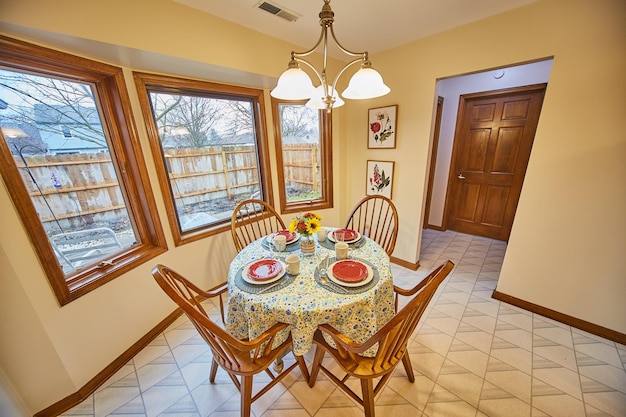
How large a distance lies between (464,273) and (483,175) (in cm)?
155

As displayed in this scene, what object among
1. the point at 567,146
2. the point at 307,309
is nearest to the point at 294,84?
the point at 307,309

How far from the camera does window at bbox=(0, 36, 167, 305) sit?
116cm

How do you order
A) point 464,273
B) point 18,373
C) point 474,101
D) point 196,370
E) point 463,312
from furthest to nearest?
point 474,101
point 464,273
point 463,312
point 196,370
point 18,373

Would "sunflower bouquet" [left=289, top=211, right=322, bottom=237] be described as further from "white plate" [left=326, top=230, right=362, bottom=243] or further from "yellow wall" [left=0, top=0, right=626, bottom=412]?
"yellow wall" [left=0, top=0, right=626, bottom=412]

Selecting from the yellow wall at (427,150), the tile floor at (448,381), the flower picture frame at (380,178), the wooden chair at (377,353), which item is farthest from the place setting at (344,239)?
the yellow wall at (427,150)

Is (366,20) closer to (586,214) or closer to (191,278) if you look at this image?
(586,214)

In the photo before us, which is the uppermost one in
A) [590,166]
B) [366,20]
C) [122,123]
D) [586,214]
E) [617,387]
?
[366,20]

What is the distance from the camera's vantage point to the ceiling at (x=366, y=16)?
1.50 meters

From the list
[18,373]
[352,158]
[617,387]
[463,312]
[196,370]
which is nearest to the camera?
[18,373]

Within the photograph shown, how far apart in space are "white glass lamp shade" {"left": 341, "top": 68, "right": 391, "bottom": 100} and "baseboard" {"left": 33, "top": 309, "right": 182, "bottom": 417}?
223 cm

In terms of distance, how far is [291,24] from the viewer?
175 centimetres

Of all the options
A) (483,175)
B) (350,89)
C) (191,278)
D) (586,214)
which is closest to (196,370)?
(191,278)

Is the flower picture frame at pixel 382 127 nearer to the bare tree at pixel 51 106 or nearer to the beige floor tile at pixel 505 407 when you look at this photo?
the beige floor tile at pixel 505 407

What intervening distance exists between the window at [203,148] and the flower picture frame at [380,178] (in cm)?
122
